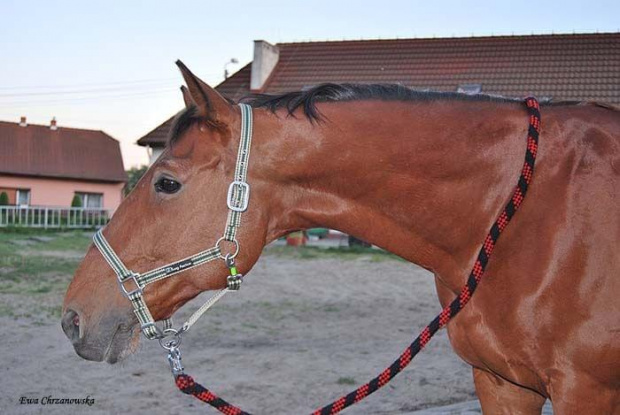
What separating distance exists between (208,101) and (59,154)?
39636mm

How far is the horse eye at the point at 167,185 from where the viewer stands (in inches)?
96.7

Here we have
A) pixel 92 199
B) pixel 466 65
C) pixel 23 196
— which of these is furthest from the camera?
pixel 92 199

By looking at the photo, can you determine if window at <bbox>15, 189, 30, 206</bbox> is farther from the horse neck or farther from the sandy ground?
the horse neck

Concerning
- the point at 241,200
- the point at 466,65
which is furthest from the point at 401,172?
the point at 466,65

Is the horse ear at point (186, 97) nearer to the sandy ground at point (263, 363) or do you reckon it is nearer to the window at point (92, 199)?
the sandy ground at point (263, 363)

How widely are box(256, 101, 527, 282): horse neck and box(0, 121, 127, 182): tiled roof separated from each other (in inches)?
1478

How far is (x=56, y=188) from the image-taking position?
38.8 m

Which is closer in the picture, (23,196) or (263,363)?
(263,363)

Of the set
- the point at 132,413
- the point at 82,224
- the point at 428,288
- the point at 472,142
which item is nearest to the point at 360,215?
the point at 472,142

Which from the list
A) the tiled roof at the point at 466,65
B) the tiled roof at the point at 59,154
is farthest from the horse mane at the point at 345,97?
the tiled roof at the point at 59,154

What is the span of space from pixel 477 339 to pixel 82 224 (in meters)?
26.5

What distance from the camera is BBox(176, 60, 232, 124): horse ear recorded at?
2.39 m

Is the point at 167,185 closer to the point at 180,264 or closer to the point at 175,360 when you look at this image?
the point at 180,264

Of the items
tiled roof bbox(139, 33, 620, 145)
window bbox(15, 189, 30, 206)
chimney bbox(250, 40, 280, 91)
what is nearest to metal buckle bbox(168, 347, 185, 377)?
tiled roof bbox(139, 33, 620, 145)
